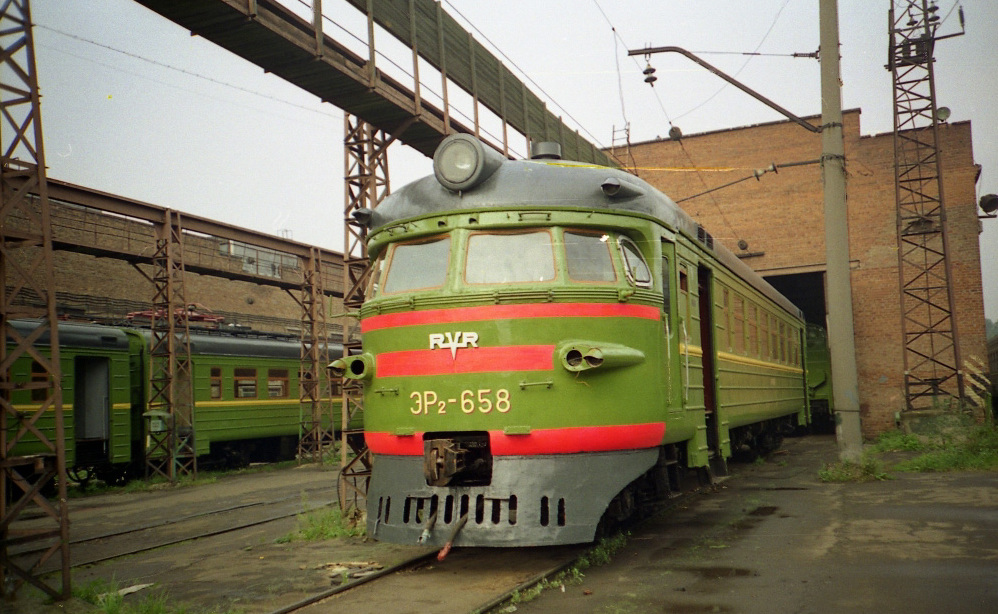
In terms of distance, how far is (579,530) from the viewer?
6.98m

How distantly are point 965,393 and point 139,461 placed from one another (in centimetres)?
2056

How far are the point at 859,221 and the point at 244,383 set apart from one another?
58.6ft

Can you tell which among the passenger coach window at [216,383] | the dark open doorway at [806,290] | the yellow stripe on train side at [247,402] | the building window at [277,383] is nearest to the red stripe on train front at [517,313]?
the yellow stripe on train side at [247,402]

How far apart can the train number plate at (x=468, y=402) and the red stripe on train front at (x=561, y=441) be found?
8.5 inches

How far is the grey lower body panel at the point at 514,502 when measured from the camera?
6941 millimetres

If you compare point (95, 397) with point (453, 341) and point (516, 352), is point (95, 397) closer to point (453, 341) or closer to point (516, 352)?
point (453, 341)

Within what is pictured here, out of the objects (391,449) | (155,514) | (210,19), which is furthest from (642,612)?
(155,514)

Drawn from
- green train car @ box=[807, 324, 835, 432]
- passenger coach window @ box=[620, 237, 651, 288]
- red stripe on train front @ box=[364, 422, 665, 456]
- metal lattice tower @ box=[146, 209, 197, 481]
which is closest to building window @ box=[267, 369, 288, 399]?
metal lattice tower @ box=[146, 209, 197, 481]

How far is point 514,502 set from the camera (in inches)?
280

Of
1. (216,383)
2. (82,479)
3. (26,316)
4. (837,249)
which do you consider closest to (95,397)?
(82,479)

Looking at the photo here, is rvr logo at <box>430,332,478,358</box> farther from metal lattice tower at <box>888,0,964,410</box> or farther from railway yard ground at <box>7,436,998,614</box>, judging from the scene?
metal lattice tower at <box>888,0,964,410</box>

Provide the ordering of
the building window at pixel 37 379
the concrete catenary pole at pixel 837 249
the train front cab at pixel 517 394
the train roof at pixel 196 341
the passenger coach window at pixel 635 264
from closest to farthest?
1. the train front cab at pixel 517 394
2. the passenger coach window at pixel 635 264
3. the concrete catenary pole at pixel 837 249
4. the building window at pixel 37 379
5. the train roof at pixel 196 341

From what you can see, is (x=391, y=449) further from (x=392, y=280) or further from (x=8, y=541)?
(x=8, y=541)

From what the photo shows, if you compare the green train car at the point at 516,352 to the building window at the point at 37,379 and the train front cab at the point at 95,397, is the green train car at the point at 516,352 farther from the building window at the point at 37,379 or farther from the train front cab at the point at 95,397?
the train front cab at the point at 95,397
